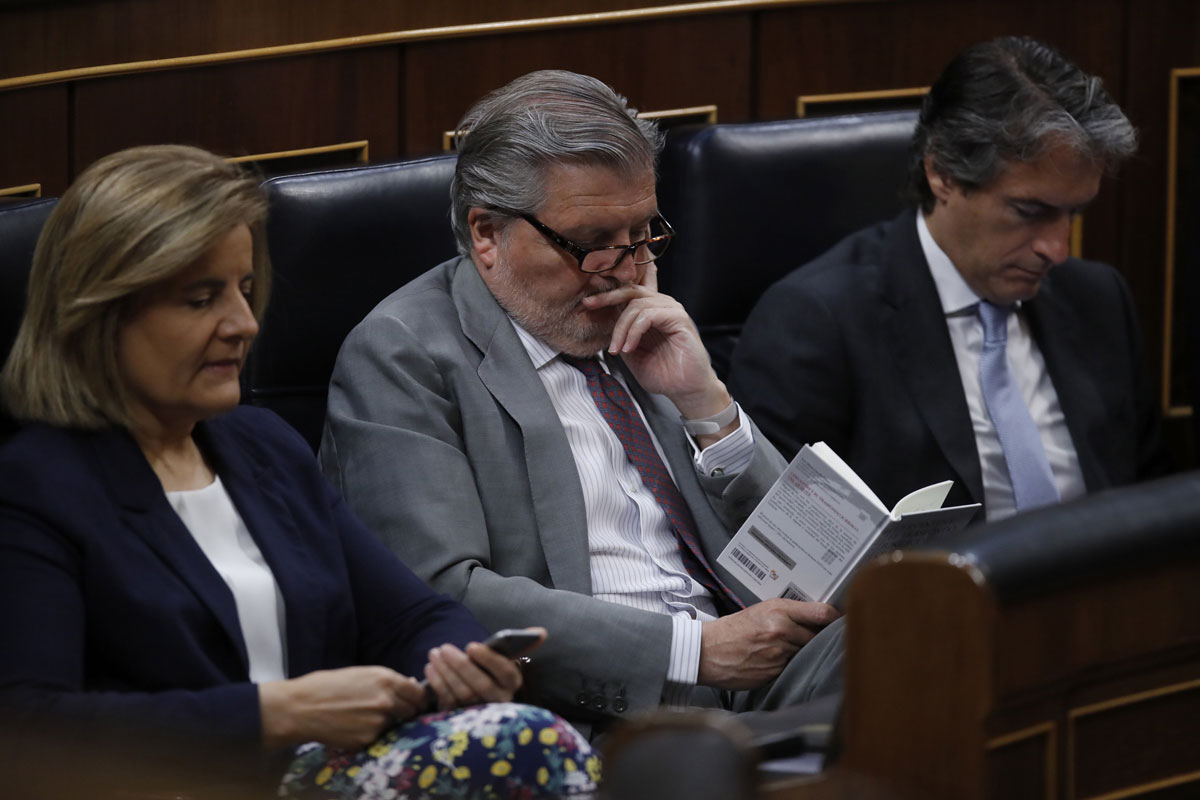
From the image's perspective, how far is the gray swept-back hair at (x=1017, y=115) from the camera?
2.60 meters

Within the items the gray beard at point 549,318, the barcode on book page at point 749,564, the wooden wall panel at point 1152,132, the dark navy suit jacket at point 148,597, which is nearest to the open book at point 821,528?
the barcode on book page at point 749,564

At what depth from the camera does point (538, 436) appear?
2.15 meters

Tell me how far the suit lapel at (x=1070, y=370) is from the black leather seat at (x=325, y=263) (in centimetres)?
107

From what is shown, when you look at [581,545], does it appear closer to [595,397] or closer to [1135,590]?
[595,397]

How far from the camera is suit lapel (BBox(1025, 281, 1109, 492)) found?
2.69 metres

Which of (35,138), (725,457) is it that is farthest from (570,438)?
(35,138)

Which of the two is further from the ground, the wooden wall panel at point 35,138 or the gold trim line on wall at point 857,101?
the gold trim line on wall at point 857,101

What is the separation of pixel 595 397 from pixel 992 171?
0.85m

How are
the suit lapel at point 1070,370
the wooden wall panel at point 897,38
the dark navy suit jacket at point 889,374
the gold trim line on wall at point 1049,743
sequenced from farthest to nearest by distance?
the wooden wall panel at point 897,38 → the suit lapel at point 1070,370 → the dark navy suit jacket at point 889,374 → the gold trim line on wall at point 1049,743

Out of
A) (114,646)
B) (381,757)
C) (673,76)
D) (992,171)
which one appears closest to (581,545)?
(381,757)

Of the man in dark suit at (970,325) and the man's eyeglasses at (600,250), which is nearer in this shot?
the man's eyeglasses at (600,250)

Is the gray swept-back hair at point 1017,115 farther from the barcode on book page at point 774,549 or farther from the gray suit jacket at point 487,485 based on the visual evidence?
the barcode on book page at point 774,549

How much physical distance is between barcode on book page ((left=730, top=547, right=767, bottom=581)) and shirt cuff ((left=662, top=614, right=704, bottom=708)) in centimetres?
12

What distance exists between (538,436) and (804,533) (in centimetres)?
39
